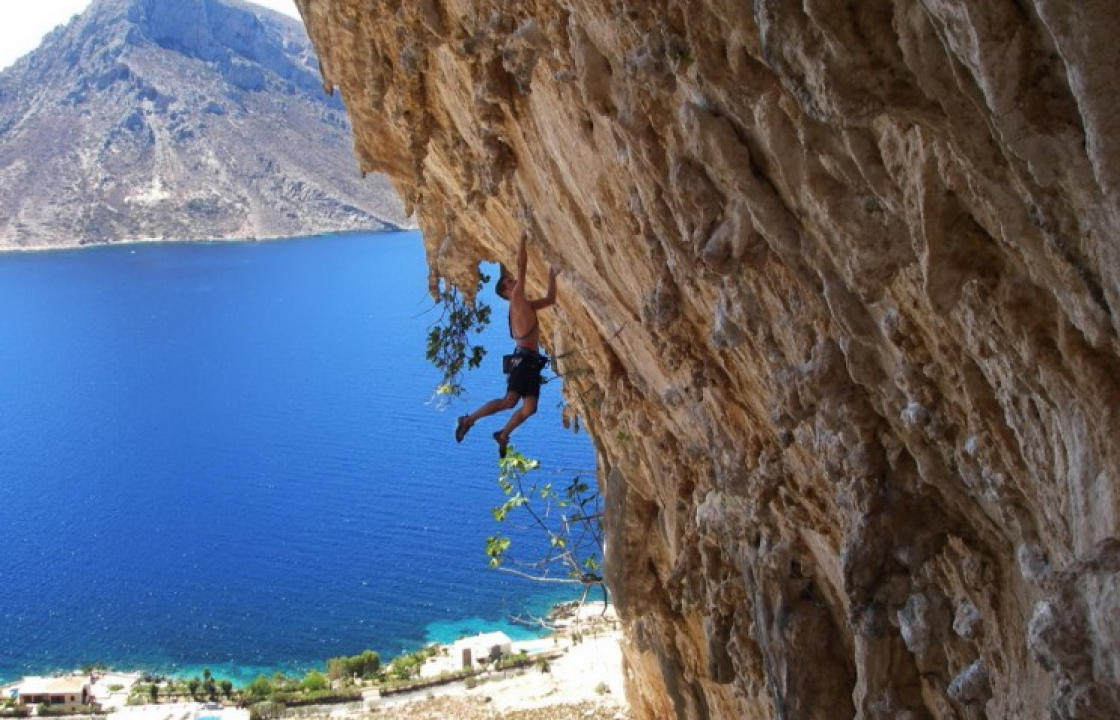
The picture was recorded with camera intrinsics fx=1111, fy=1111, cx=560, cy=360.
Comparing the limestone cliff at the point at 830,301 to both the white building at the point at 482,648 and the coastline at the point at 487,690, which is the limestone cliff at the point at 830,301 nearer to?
the coastline at the point at 487,690

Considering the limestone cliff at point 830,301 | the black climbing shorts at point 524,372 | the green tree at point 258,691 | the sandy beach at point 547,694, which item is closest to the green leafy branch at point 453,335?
the limestone cliff at point 830,301

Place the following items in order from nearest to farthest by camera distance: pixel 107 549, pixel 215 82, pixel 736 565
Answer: pixel 736 565 < pixel 107 549 < pixel 215 82

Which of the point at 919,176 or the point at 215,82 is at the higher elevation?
the point at 215,82

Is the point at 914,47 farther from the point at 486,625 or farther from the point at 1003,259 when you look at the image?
the point at 486,625

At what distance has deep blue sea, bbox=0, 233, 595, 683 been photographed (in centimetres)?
2656

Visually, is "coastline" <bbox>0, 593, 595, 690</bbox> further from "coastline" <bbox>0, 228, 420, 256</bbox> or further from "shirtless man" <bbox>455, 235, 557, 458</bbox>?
"coastline" <bbox>0, 228, 420, 256</bbox>

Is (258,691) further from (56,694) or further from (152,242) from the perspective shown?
(152,242)

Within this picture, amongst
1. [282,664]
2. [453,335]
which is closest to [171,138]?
[282,664]

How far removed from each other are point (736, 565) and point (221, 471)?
31.8 metres

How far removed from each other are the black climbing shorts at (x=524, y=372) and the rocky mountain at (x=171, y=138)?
87.7 m

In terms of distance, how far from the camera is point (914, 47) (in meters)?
2.62

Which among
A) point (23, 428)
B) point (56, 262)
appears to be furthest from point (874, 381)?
point (56, 262)

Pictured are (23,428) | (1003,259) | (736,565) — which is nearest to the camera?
(1003,259)

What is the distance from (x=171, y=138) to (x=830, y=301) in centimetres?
12097
